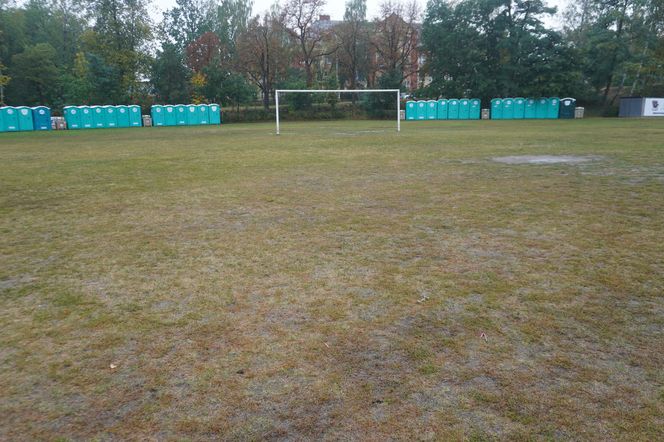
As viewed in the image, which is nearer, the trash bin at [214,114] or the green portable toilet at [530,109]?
the trash bin at [214,114]

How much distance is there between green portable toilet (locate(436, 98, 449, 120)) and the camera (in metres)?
44.2

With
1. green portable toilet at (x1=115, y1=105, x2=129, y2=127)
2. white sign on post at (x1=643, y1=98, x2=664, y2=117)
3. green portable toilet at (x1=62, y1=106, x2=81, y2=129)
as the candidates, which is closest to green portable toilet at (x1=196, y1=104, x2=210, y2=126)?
green portable toilet at (x1=115, y1=105, x2=129, y2=127)

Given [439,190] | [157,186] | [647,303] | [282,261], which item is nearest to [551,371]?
[647,303]

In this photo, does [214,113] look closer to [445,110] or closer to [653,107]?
[445,110]

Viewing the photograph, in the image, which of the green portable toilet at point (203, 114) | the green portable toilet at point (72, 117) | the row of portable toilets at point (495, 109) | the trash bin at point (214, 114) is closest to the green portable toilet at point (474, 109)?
the row of portable toilets at point (495, 109)

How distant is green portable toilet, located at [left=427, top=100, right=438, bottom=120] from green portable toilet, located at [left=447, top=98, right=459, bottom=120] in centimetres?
119

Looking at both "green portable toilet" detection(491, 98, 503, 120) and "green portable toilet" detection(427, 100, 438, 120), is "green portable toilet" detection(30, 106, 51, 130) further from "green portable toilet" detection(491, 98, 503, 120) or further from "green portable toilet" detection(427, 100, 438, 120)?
"green portable toilet" detection(491, 98, 503, 120)

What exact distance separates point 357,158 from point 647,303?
10.9 meters

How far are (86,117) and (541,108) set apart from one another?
37.4 metres

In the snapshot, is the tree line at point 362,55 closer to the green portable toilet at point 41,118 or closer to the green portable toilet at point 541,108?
the green portable toilet at point 541,108

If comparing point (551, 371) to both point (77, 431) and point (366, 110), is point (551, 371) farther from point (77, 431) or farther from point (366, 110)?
point (366, 110)

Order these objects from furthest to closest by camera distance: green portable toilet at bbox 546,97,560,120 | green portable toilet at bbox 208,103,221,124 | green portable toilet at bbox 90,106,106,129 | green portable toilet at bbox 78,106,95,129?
green portable toilet at bbox 546,97,560,120 → green portable toilet at bbox 208,103,221,124 → green portable toilet at bbox 90,106,106,129 → green portable toilet at bbox 78,106,95,129

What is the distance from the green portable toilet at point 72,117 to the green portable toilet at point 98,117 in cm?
98

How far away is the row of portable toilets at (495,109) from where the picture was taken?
4319 cm
